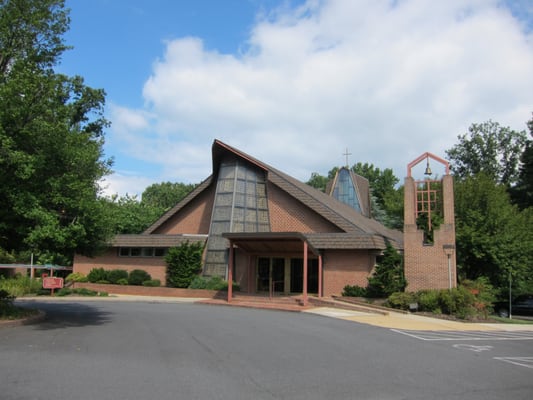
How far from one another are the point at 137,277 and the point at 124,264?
9.05 ft

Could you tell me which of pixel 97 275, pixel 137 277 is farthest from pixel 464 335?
pixel 97 275

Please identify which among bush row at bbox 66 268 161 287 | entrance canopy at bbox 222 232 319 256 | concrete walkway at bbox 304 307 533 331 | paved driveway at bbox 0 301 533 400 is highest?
entrance canopy at bbox 222 232 319 256

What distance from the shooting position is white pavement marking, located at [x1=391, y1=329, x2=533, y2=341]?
13336mm

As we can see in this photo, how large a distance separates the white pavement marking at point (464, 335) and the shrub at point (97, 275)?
66.0 ft

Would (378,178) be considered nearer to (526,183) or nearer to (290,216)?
(526,183)

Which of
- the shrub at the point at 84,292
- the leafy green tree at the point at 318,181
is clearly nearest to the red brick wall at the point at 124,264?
the shrub at the point at 84,292

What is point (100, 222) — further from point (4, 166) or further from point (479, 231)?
point (479, 231)

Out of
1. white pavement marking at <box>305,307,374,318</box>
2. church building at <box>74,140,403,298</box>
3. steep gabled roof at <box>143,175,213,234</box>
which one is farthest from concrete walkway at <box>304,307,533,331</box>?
steep gabled roof at <box>143,175,213,234</box>

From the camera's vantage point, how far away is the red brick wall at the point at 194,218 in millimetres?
31516

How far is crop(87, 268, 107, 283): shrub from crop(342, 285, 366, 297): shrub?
48.4 ft

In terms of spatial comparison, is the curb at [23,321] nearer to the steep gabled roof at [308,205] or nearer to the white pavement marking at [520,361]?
the white pavement marking at [520,361]

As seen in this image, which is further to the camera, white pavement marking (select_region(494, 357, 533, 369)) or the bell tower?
the bell tower

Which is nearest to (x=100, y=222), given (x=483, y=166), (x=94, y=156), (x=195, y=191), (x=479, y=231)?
(x=94, y=156)

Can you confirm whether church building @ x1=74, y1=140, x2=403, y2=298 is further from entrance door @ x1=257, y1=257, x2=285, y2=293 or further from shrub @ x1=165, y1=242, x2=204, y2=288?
shrub @ x1=165, y1=242, x2=204, y2=288
